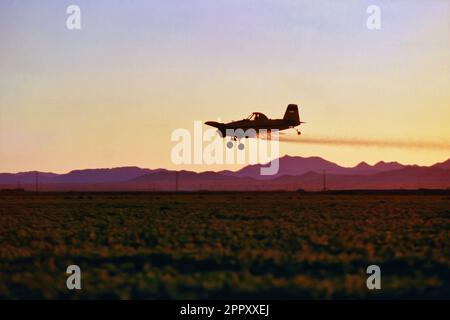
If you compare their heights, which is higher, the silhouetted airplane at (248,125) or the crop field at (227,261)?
the silhouetted airplane at (248,125)

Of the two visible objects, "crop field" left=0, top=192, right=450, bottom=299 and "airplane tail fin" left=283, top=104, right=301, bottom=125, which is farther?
"airplane tail fin" left=283, top=104, right=301, bottom=125

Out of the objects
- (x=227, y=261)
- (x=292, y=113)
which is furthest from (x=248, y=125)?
(x=227, y=261)

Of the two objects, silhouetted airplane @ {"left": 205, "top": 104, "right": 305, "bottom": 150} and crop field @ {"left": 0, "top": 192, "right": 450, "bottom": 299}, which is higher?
silhouetted airplane @ {"left": 205, "top": 104, "right": 305, "bottom": 150}

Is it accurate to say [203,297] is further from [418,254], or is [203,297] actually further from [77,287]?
[418,254]

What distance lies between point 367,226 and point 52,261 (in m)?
22.1

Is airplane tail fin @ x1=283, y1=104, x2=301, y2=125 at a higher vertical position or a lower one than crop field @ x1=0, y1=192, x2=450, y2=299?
higher

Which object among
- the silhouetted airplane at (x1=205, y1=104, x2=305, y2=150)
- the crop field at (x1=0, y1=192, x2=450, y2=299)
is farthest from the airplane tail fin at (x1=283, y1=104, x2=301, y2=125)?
the crop field at (x1=0, y1=192, x2=450, y2=299)

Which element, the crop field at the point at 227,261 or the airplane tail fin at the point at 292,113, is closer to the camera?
the crop field at the point at 227,261

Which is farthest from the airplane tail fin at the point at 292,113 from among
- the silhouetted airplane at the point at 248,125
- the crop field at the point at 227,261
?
the crop field at the point at 227,261

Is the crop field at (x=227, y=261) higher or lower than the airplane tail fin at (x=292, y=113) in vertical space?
lower

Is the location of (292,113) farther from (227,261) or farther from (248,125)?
(227,261)

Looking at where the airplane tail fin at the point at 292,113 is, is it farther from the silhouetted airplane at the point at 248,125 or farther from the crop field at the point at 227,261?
the crop field at the point at 227,261

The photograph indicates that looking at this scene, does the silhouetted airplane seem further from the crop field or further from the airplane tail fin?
the crop field

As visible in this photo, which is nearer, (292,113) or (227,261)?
(227,261)
